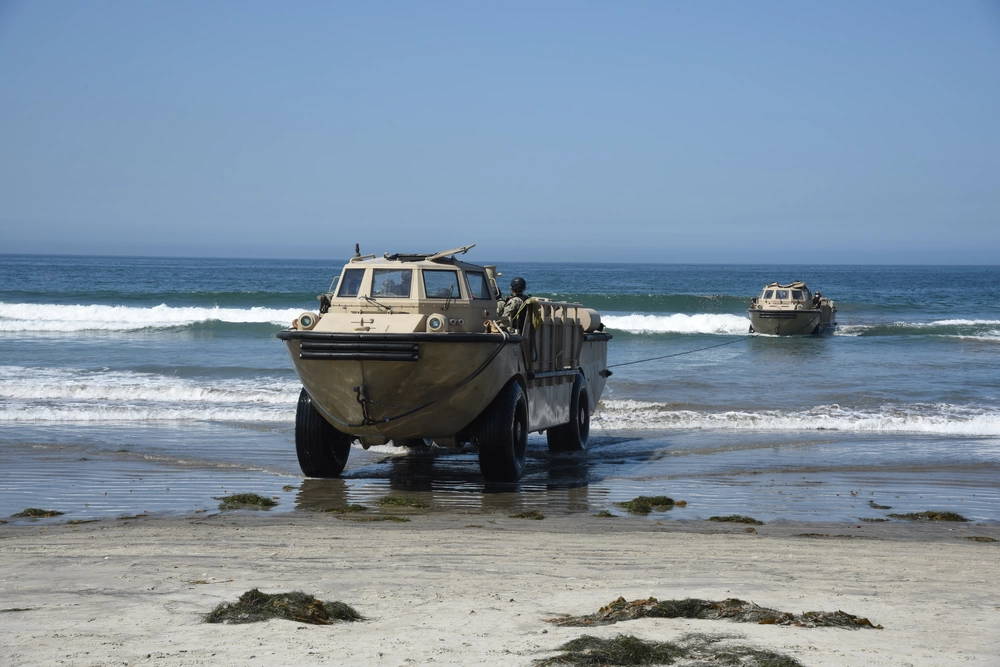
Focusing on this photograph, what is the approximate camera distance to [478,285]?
12.1 metres

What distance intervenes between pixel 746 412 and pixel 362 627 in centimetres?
1327

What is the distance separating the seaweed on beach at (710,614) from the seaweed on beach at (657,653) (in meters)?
0.51

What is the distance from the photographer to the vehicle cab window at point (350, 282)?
11.6 meters

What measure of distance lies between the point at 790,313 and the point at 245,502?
30484 mm

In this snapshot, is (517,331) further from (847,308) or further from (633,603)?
(847,308)

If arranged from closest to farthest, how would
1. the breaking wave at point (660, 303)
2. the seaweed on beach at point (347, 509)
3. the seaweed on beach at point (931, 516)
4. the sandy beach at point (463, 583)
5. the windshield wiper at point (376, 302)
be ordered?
the sandy beach at point (463, 583) < the seaweed on beach at point (347, 509) < the seaweed on beach at point (931, 516) < the windshield wiper at point (376, 302) < the breaking wave at point (660, 303)

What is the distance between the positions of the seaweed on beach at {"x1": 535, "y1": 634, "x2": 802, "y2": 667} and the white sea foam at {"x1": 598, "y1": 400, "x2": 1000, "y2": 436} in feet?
38.3

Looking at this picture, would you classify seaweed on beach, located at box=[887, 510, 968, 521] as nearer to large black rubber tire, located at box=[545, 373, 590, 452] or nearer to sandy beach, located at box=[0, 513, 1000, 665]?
sandy beach, located at box=[0, 513, 1000, 665]

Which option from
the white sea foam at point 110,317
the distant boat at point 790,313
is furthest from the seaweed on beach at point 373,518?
the distant boat at point 790,313

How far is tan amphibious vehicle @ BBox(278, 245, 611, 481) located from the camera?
1063 cm

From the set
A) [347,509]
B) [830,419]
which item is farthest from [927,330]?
[347,509]

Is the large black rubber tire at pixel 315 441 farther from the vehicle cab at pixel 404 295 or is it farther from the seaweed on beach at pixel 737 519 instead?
the seaweed on beach at pixel 737 519

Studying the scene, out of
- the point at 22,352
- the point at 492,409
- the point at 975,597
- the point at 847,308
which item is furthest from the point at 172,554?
the point at 847,308

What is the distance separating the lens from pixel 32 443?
14359mm
